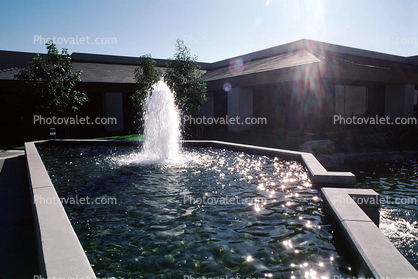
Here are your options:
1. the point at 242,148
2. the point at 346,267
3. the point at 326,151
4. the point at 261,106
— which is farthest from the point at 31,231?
the point at 261,106

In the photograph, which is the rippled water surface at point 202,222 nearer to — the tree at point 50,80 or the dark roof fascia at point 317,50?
the tree at point 50,80

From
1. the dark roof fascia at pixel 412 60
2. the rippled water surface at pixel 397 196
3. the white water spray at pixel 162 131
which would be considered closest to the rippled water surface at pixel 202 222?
the rippled water surface at pixel 397 196

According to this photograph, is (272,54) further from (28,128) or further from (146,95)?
(28,128)

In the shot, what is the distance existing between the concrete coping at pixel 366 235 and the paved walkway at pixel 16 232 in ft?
12.4

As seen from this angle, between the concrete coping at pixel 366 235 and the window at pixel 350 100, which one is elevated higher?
the window at pixel 350 100

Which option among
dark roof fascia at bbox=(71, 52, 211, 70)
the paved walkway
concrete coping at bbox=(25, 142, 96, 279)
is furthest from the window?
concrete coping at bbox=(25, 142, 96, 279)

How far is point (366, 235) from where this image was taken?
3.34 metres

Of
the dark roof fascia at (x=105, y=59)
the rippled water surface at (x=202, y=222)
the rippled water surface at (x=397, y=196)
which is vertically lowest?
the rippled water surface at (x=397, y=196)

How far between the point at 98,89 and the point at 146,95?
5006 millimetres

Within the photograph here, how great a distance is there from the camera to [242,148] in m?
11.1

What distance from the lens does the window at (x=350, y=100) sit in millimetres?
20781

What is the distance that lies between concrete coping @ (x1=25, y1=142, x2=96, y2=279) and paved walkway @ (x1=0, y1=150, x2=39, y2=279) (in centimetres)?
38

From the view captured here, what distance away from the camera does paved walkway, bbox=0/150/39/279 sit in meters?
3.53

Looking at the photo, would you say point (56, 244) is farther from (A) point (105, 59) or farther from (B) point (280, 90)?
(A) point (105, 59)
